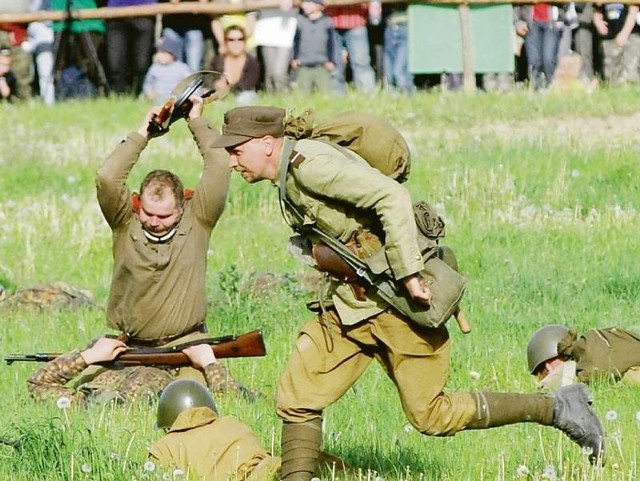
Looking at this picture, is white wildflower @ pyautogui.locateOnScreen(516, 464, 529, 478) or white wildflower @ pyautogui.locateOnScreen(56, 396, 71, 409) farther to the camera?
white wildflower @ pyautogui.locateOnScreen(56, 396, 71, 409)

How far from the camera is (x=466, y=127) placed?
22.3 m

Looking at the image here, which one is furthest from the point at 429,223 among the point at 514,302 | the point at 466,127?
the point at 466,127

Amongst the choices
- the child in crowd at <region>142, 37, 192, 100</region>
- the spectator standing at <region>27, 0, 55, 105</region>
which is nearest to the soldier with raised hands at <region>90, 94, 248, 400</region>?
the child in crowd at <region>142, 37, 192, 100</region>

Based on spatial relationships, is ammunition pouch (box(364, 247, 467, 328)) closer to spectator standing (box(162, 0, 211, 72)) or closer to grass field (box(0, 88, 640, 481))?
grass field (box(0, 88, 640, 481))

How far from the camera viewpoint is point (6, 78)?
26.0m

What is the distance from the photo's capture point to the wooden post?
25922 millimetres

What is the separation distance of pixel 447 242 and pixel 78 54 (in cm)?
1142

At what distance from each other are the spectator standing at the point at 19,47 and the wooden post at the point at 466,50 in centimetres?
581

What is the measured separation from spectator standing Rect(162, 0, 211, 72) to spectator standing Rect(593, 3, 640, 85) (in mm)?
5219

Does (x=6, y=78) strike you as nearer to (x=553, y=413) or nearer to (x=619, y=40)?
(x=619, y=40)

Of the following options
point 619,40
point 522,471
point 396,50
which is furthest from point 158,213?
point 619,40

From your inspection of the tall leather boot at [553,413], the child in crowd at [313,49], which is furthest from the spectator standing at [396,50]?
the tall leather boot at [553,413]

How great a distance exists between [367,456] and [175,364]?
2330 mm

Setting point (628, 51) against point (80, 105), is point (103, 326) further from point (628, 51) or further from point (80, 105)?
point (628, 51)
